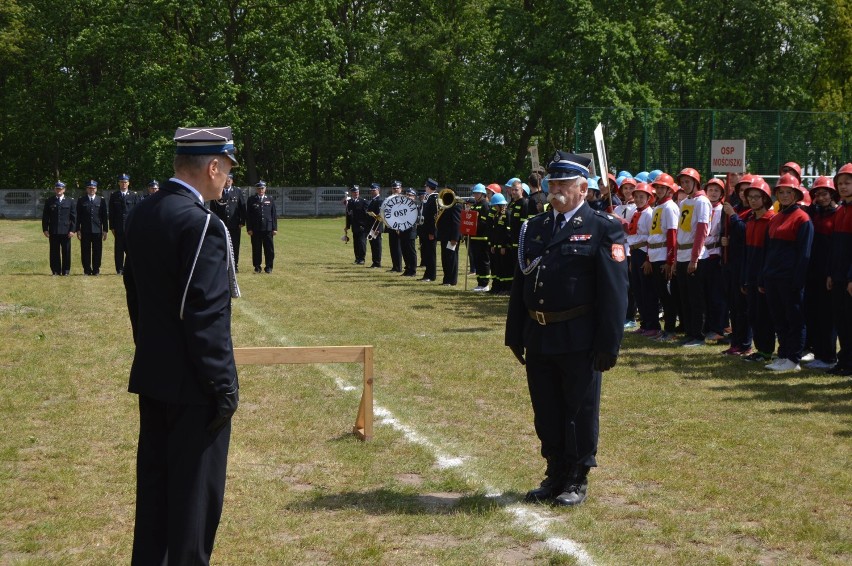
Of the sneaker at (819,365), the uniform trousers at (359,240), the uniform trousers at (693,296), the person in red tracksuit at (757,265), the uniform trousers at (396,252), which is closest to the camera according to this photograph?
the sneaker at (819,365)

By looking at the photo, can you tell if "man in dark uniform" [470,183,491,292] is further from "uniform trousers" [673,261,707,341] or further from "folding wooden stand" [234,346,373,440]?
"folding wooden stand" [234,346,373,440]

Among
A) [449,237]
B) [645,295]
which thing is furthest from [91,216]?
[645,295]

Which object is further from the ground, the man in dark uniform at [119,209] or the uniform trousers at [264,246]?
the man in dark uniform at [119,209]

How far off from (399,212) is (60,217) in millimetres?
7503

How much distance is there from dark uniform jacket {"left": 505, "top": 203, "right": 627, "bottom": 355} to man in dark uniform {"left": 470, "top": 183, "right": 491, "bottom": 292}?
1486 centimetres

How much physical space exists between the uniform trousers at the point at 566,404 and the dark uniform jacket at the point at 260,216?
723 inches

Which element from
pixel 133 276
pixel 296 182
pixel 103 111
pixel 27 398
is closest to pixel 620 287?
pixel 133 276

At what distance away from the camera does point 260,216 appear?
24.6m

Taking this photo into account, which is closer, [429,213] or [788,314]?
[788,314]

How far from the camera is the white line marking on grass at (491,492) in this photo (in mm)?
5988

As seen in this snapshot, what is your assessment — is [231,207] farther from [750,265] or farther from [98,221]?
[750,265]

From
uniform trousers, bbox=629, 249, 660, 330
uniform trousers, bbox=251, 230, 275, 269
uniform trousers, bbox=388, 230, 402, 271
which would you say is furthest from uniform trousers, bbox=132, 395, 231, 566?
uniform trousers, bbox=388, 230, 402, 271

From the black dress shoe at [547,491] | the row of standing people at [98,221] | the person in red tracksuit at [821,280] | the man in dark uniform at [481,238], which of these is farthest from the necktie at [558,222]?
the row of standing people at [98,221]

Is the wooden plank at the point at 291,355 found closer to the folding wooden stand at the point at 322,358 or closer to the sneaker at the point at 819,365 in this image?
the folding wooden stand at the point at 322,358
